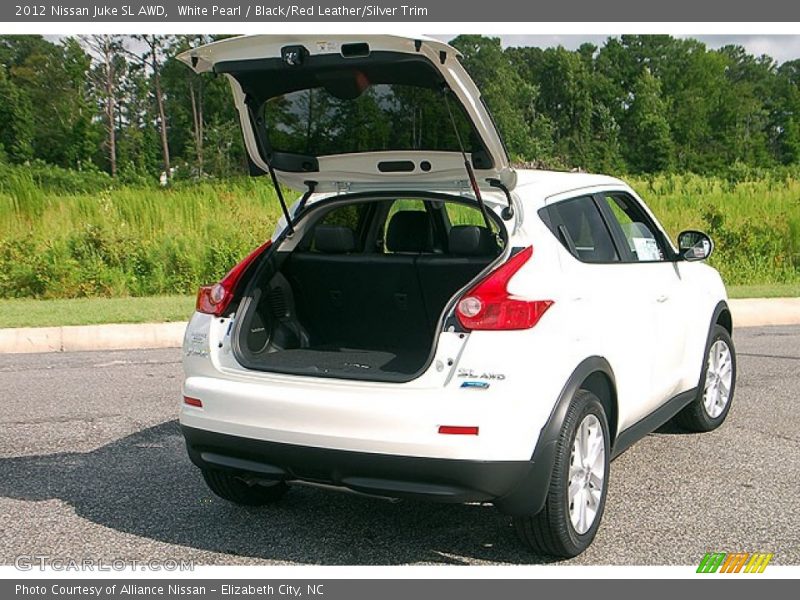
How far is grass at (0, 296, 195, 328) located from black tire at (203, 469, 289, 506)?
6.66m

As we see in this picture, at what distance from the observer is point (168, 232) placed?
1630 cm

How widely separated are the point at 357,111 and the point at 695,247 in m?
2.33

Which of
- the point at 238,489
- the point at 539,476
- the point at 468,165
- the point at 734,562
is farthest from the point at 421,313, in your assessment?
the point at 734,562

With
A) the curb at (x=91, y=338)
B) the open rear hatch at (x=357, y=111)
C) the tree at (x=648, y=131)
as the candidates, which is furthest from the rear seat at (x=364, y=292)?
the tree at (x=648, y=131)

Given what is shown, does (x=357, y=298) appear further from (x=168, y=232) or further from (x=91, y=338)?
(x=168, y=232)

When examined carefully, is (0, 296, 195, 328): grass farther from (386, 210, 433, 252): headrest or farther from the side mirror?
the side mirror

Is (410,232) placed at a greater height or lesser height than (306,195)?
lesser

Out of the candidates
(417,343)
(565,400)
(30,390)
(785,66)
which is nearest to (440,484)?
(565,400)

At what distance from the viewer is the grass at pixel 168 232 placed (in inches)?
568

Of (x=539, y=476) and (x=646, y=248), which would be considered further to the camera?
(x=646, y=248)

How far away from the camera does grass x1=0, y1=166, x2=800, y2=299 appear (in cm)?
1443

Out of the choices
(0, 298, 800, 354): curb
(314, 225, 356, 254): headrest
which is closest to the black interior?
(314, 225, 356, 254): headrest

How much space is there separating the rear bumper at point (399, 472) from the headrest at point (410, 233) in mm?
1729

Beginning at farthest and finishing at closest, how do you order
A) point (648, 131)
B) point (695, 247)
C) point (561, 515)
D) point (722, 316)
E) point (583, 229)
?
point (648, 131), point (722, 316), point (695, 247), point (583, 229), point (561, 515)
